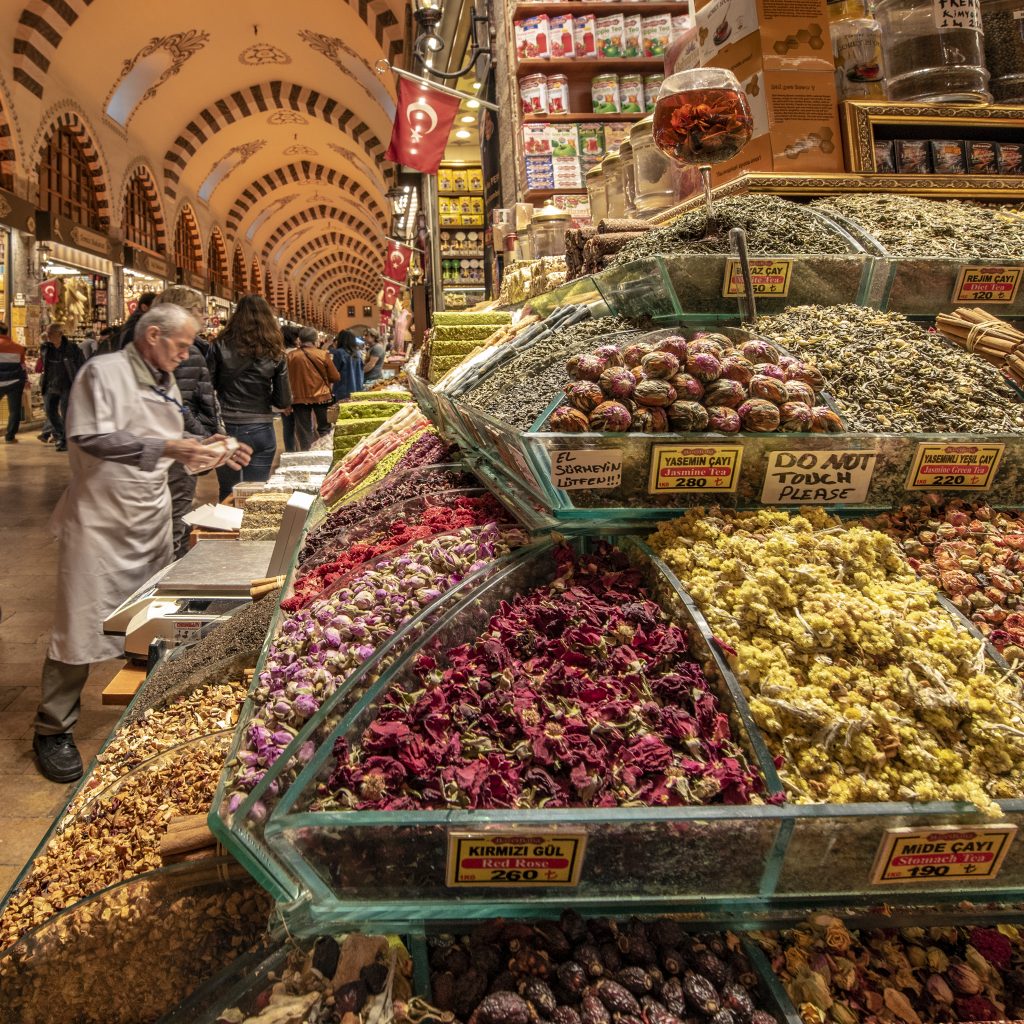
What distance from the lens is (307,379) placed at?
7.88 meters

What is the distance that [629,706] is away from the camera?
100cm

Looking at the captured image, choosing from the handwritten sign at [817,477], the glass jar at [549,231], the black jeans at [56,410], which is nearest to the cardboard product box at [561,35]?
the glass jar at [549,231]

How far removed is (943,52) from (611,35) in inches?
128

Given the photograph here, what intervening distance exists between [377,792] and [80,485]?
253 cm

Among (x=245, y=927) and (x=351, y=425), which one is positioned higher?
(x=351, y=425)

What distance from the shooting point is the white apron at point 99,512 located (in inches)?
110

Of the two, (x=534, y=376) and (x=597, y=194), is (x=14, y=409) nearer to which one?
(x=597, y=194)

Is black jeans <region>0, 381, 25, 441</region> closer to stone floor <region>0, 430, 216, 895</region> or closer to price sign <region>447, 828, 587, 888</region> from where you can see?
stone floor <region>0, 430, 216, 895</region>

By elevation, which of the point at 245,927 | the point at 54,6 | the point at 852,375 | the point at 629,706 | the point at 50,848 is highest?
the point at 54,6

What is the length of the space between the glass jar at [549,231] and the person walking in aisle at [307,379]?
4.20 m

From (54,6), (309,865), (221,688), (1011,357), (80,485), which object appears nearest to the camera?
(309,865)

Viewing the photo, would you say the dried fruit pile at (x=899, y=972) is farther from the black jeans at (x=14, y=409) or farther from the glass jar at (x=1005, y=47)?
the black jeans at (x=14, y=409)

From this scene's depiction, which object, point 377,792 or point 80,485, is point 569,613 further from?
point 80,485

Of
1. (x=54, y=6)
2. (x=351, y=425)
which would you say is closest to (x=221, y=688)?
(x=351, y=425)
